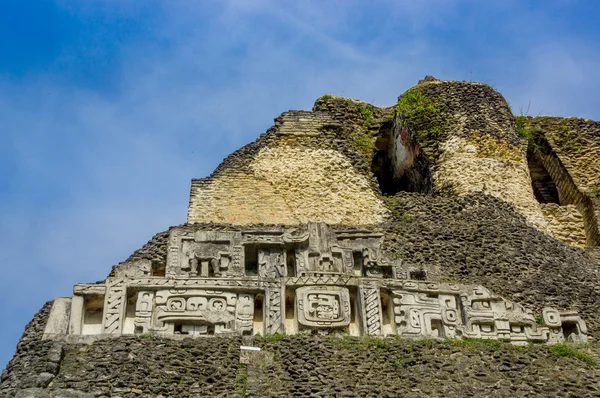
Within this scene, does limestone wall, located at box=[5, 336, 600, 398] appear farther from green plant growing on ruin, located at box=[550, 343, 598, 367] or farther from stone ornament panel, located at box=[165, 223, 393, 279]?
stone ornament panel, located at box=[165, 223, 393, 279]

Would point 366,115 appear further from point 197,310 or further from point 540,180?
point 197,310

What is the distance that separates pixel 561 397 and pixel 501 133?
25.0ft

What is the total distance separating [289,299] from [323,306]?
0.46 m

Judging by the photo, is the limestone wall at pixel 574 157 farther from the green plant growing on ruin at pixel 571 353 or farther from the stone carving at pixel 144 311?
the stone carving at pixel 144 311

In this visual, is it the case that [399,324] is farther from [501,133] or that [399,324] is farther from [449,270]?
[501,133]

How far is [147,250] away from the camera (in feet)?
38.9

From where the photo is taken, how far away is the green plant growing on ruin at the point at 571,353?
33.5 feet

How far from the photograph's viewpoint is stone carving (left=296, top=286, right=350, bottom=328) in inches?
417

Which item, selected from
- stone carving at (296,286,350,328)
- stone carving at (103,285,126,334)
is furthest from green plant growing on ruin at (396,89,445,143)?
stone carving at (103,285,126,334)

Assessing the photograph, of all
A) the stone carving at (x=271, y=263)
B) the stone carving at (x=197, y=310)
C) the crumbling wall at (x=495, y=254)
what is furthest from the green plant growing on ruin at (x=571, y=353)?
the stone carving at (x=197, y=310)

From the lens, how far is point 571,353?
10.4m

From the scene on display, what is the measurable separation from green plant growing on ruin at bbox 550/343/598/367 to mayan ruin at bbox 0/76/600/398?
32 mm

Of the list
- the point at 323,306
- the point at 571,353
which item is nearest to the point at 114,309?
the point at 323,306

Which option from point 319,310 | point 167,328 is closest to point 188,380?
point 167,328
